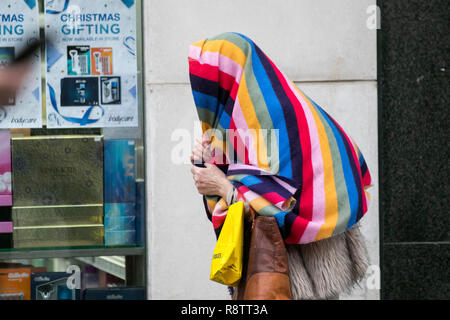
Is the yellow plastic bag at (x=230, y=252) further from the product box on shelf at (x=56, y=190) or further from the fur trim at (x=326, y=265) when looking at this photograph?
the product box on shelf at (x=56, y=190)

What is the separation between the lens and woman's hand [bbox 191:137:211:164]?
2.12m

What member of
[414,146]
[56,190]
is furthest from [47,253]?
[414,146]

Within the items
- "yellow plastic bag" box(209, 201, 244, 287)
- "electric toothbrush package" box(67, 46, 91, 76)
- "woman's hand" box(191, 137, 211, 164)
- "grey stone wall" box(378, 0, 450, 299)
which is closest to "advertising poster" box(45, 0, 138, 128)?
"electric toothbrush package" box(67, 46, 91, 76)

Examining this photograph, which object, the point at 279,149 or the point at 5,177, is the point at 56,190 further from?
the point at 279,149

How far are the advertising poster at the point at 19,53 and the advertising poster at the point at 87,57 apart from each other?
0.09 metres

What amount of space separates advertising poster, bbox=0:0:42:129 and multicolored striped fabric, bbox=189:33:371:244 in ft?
7.33

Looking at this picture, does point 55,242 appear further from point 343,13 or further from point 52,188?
point 343,13

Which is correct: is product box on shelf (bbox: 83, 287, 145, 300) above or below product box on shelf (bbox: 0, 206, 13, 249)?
below

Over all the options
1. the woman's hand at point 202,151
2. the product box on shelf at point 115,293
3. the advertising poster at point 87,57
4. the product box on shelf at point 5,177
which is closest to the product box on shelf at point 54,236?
the product box on shelf at point 5,177

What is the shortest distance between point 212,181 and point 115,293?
218 centimetres

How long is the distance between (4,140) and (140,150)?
1.04 meters

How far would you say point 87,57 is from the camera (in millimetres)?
3861

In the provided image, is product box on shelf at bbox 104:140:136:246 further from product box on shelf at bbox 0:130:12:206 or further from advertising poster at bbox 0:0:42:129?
product box on shelf at bbox 0:130:12:206

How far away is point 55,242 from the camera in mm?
3857
